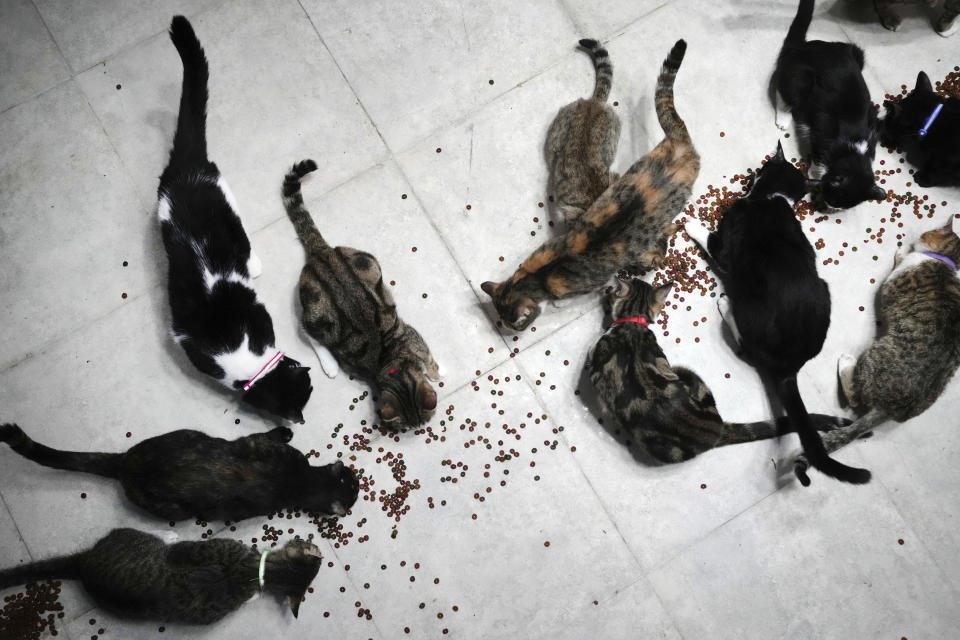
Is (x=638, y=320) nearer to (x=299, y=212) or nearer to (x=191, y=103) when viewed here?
(x=299, y=212)

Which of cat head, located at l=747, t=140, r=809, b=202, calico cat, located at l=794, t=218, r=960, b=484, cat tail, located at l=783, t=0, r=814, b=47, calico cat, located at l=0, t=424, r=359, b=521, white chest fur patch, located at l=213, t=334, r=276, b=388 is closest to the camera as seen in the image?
calico cat, located at l=0, t=424, r=359, b=521

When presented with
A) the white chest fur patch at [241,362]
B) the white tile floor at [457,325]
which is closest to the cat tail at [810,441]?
the white tile floor at [457,325]

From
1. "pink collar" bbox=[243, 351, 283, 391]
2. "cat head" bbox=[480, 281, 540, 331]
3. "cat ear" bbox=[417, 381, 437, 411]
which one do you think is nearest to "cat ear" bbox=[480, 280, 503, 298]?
"cat head" bbox=[480, 281, 540, 331]

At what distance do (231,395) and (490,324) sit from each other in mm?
1375

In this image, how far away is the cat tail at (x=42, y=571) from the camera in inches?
129

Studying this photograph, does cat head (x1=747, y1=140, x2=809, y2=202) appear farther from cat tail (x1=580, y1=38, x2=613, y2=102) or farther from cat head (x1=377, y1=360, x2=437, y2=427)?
cat head (x1=377, y1=360, x2=437, y2=427)

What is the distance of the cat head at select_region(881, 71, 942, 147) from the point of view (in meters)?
3.62

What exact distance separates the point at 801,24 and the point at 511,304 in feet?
7.15

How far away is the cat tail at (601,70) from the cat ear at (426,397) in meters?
1.72

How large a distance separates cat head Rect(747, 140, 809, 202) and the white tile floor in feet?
0.99

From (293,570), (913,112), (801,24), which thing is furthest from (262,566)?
(913,112)

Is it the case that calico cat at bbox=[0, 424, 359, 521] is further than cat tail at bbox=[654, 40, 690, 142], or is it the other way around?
cat tail at bbox=[654, 40, 690, 142]

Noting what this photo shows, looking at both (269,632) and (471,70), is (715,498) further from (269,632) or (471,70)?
(471,70)

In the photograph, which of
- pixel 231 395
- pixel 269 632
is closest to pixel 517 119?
pixel 231 395
